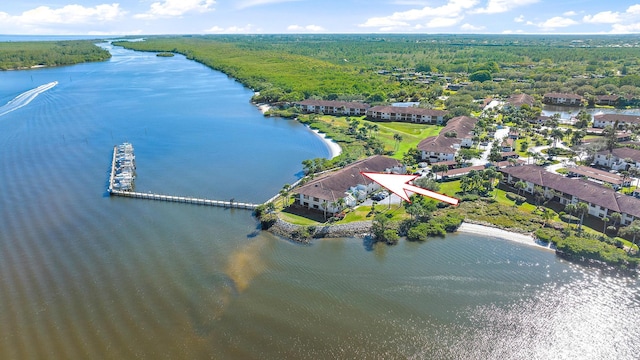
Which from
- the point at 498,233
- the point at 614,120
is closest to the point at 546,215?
the point at 498,233

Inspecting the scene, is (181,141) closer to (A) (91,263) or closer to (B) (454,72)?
→ (A) (91,263)

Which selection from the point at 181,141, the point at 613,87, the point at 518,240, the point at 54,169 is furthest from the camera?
the point at 613,87

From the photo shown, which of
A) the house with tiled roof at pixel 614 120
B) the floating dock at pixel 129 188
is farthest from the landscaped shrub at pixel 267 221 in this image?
the house with tiled roof at pixel 614 120

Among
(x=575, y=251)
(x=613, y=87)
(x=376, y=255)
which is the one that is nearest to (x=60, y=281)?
(x=376, y=255)

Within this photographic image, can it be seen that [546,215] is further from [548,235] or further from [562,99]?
[562,99]

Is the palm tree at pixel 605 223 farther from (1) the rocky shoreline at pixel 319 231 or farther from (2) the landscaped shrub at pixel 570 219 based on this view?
(1) the rocky shoreline at pixel 319 231

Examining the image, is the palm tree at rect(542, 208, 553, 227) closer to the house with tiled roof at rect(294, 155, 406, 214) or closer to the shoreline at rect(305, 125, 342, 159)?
the house with tiled roof at rect(294, 155, 406, 214)

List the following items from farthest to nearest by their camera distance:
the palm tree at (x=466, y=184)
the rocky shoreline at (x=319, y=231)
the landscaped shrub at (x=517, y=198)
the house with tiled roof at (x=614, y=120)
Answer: the house with tiled roof at (x=614, y=120) < the palm tree at (x=466, y=184) < the landscaped shrub at (x=517, y=198) < the rocky shoreline at (x=319, y=231)
